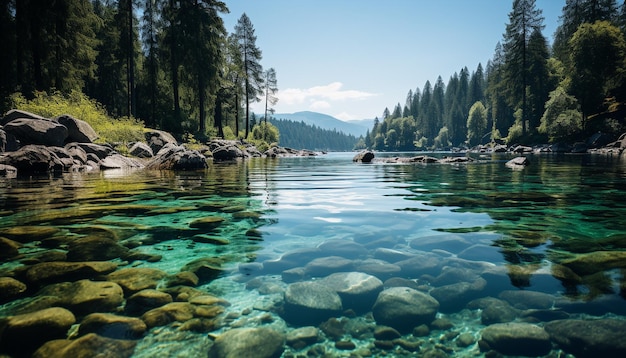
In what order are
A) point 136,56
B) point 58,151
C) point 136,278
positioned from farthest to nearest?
point 136,56 → point 58,151 → point 136,278

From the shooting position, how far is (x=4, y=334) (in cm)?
193

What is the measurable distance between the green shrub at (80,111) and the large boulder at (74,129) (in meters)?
2.47

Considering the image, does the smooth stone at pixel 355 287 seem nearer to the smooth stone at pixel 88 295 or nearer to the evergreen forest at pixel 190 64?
the smooth stone at pixel 88 295

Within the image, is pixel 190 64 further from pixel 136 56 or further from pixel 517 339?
pixel 517 339

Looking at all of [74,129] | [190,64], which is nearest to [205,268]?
[74,129]

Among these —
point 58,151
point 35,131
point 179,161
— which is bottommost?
point 179,161

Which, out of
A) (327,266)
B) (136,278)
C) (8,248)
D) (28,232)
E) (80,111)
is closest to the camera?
(136,278)

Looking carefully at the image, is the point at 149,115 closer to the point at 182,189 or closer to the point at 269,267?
the point at 182,189

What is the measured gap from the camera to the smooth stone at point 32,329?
6.08 ft

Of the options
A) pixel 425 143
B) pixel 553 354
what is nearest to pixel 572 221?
pixel 553 354

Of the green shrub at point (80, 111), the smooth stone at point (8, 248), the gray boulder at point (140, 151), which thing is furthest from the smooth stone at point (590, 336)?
the green shrub at point (80, 111)

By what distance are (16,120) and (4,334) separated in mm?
15732

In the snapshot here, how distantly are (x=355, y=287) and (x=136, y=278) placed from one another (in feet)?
5.94

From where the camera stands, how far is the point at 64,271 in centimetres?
288
